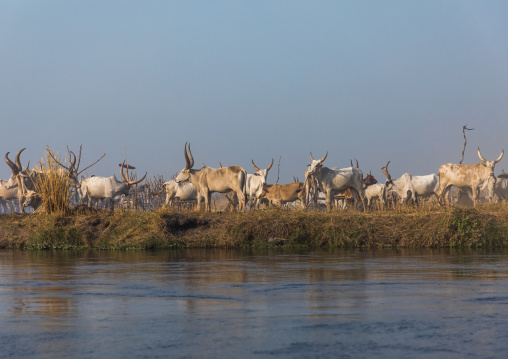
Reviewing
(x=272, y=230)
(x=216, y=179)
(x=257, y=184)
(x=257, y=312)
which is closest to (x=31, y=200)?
(x=216, y=179)

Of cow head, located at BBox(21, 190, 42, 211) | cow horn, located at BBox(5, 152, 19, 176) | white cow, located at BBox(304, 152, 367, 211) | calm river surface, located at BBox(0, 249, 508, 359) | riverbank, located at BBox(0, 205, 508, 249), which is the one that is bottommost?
calm river surface, located at BBox(0, 249, 508, 359)

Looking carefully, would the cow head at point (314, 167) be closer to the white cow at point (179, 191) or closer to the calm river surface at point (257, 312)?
the white cow at point (179, 191)

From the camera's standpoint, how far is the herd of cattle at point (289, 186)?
25953 mm

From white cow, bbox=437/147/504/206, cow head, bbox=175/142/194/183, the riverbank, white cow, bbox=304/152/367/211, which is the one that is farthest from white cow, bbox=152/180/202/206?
the riverbank

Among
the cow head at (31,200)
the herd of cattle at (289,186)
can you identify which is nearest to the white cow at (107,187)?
the herd of cattle at (289,186)

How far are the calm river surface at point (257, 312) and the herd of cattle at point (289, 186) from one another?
12410 millimetres

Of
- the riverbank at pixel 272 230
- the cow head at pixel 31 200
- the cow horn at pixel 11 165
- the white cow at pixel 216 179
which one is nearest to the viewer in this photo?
the riverbank at pixel 272 230

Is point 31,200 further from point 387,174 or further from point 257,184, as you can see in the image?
point 387,174

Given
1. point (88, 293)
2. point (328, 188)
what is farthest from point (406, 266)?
point (328, 188)

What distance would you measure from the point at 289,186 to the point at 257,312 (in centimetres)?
2710

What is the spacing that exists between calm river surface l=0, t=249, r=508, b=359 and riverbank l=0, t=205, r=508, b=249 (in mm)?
7301

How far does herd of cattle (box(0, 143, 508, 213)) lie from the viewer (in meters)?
26.0

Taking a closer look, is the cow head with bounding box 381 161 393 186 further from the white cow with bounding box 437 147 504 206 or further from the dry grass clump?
the dry grass clump

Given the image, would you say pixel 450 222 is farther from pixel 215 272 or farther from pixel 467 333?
pixel 467 333
